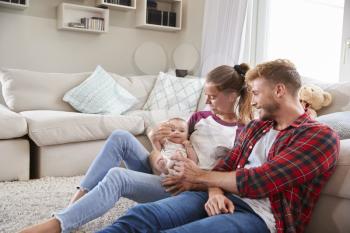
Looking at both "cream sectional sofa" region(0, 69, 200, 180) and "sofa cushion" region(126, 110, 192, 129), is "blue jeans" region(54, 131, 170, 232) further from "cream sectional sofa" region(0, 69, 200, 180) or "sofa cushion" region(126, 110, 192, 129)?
"sofa cushion" region(126, 110, 192, 129)

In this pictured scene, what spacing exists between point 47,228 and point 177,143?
649mm

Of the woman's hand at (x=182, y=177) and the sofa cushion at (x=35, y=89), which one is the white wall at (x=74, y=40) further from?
the woman's hand at (x=182, y=177)

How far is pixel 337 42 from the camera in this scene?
313cm

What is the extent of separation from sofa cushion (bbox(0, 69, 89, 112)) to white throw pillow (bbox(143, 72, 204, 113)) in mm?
Answer: 736

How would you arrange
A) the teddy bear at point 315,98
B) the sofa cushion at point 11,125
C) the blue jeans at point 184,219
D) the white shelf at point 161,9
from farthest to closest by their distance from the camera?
the white shelf at point 161,9
the sofa cushion at point 11,125
the teddy bear at point 315,98
the blue jeans at point 184,219

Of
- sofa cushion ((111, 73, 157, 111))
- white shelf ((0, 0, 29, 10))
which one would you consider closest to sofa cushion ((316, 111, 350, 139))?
sofa cushion ((111, 73, 157, 111))

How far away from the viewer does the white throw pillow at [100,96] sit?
3.25 metres

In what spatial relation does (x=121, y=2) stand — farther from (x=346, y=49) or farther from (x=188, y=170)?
(x=188, y=170)

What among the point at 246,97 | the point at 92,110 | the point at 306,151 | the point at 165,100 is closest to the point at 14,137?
the point at 92,110

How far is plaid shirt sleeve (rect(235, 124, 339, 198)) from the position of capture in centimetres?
116

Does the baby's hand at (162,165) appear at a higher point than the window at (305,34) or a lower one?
lower

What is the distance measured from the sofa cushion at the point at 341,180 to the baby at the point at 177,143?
55 centimetres

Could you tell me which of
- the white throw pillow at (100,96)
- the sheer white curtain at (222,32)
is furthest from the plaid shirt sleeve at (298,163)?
the sheer white curtain at (222,32)

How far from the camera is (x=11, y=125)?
2484mm
